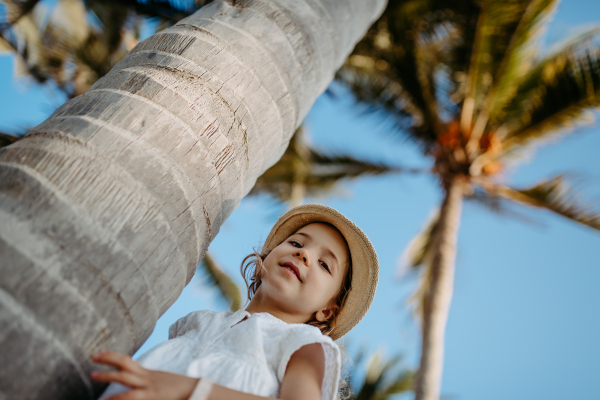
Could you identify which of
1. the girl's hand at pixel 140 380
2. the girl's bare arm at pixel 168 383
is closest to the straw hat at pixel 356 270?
the girl's bare arm at pixel 168 383

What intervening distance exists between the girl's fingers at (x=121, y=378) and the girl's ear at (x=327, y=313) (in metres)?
1.10

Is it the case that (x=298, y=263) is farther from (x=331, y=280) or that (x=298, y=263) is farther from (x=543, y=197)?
(x=543, y=197)

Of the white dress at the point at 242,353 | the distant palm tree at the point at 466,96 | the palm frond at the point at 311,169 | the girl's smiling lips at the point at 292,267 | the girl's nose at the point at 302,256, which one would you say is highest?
the distant palm tree at the point at 466,96

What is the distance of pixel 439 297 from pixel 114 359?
5.33 meters

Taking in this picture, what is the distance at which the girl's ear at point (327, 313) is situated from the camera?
6.80ft

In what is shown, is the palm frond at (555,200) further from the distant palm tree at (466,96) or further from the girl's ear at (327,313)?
the girl's ear at (327,313)

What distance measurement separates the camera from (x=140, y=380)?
1.08 m

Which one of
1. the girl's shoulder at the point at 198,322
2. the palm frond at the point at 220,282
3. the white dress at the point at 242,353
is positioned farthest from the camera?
the palm frond at the point at 220,282

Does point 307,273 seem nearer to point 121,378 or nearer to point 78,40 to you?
point 121,378

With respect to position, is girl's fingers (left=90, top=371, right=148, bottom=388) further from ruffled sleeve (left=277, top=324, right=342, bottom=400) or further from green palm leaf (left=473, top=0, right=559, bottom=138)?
green palm leaf (left=473, top=0, right=559, bottom=138)

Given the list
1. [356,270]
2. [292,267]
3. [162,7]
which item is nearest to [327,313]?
[356,270]

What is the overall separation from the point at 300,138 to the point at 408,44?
230cm

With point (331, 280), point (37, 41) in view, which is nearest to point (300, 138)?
point (37, 41)

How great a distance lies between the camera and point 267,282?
188 cm
